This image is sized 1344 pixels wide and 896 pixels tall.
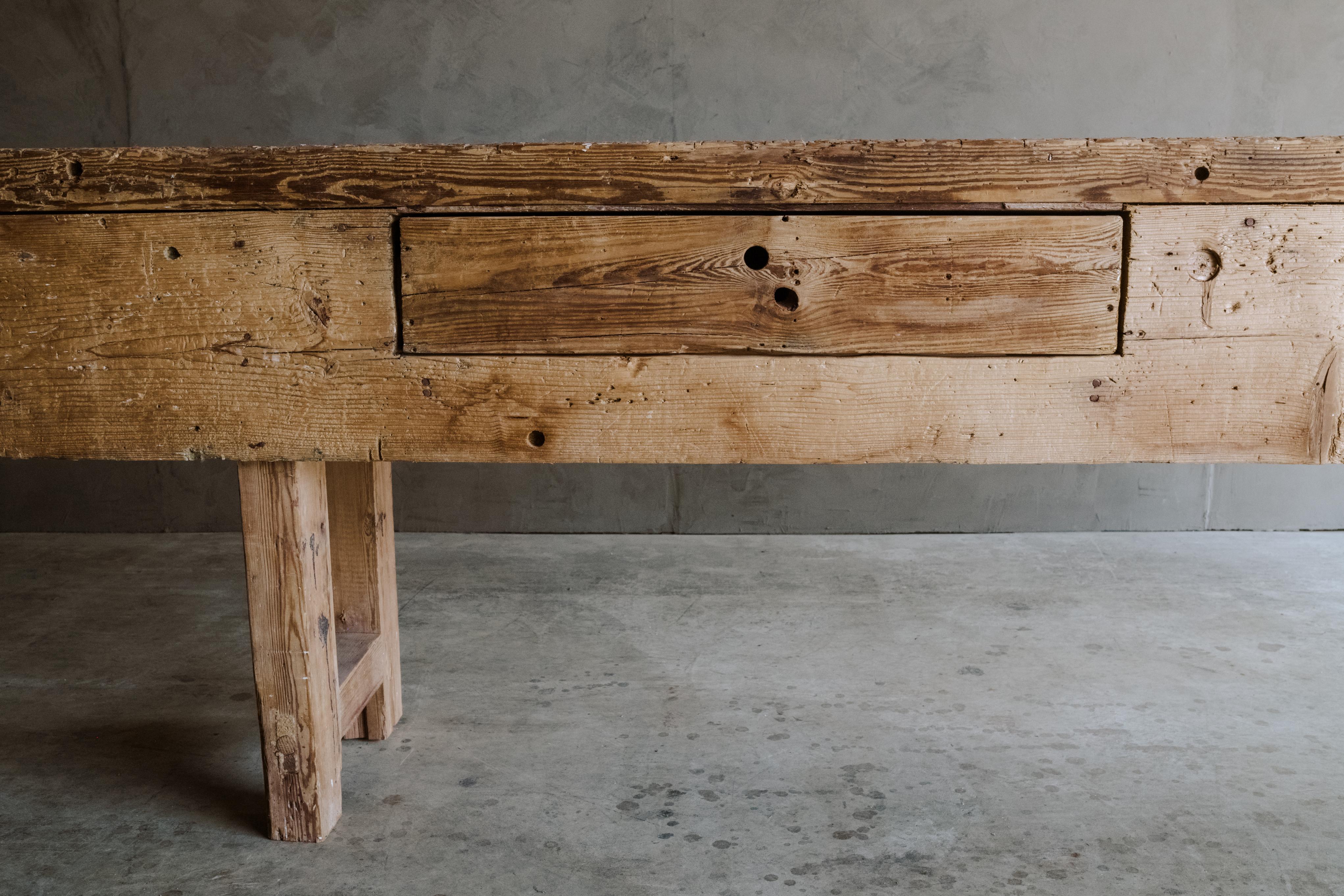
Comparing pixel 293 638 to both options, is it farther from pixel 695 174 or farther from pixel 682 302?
pixel 695 174

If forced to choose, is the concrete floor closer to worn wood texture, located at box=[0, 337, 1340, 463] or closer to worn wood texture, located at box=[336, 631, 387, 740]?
worn wood texture, located at box=[336, 631, 387, 740]

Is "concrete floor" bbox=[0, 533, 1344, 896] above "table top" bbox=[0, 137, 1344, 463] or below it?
below

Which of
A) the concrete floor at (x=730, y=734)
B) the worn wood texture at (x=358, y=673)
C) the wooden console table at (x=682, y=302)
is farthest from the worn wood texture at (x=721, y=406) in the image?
the concrete floor at (x=730, y=734)

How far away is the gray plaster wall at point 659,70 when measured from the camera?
360cm

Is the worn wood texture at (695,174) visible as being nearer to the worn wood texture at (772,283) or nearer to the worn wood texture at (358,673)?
the worn wood texture at (772,283)

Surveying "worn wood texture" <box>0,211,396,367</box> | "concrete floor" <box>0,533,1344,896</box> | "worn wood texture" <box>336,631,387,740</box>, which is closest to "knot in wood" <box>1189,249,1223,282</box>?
"concrete floor" <box>0,533,1344,896</box>

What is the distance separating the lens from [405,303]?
1.42m

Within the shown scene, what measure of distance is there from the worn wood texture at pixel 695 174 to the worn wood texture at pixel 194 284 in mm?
33

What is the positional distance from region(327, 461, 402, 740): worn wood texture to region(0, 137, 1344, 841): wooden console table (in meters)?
0.46

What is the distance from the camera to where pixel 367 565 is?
1979mm

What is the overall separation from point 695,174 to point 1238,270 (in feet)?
2.48

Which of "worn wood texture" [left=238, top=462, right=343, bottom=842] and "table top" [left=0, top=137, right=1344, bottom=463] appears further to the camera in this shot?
"worn wood texture" [left=238, top=462, right=343, bottom=842]

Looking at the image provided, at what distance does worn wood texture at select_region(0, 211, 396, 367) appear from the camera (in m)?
1.42

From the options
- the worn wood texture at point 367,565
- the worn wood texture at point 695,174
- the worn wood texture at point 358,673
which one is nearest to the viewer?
the worn wood texture at point 695,174
